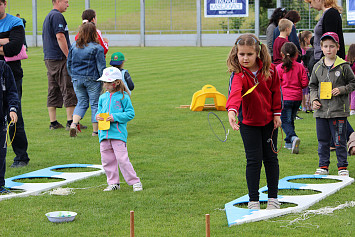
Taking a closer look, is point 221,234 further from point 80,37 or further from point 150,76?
point 150,76

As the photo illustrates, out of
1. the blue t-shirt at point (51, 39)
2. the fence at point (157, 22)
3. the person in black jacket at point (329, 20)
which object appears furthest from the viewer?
the fence at point (157, 22)

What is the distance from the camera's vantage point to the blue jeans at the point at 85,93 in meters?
10.6

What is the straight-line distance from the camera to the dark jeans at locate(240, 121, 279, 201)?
5758 millimetres

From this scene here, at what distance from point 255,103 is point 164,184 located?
1.80 metres

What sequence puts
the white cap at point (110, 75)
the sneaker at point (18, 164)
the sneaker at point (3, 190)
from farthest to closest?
the sneaker at point (18, 164), the white cap at point (110, 75), the sneaker at point (3, 190)

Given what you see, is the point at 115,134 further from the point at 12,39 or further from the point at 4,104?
the point at 12,39

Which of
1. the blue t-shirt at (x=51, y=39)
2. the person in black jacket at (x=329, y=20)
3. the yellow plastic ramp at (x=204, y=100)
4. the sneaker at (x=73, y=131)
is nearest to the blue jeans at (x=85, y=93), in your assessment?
the sneaker at (x=73, y=131)

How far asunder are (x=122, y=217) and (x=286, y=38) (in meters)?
6.78

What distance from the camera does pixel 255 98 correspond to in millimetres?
5637

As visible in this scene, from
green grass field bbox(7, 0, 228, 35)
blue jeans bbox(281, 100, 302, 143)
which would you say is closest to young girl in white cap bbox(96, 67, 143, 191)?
blue jeans bbox(281, 100, 302, 143)

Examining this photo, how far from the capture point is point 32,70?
982 inches

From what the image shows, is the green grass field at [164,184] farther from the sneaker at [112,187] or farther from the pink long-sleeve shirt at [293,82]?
the pink long-sleeve shirt at [293,82]

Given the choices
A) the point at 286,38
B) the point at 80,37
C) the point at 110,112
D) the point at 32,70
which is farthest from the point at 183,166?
the point at 32,70

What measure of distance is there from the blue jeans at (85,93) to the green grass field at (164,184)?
50 centimetres
